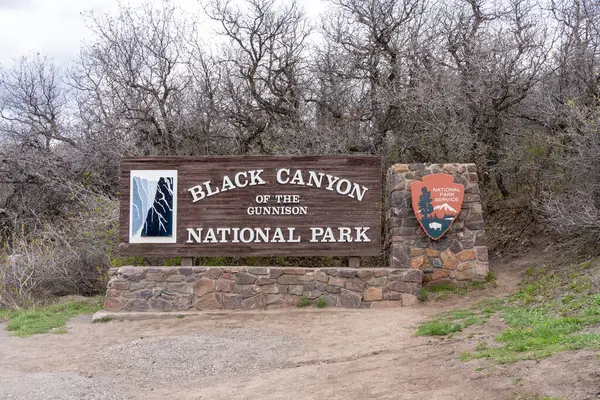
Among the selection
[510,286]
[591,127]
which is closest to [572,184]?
[591,127]

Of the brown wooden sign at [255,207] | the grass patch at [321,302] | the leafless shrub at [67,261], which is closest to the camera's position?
the grass patch at [321,302]

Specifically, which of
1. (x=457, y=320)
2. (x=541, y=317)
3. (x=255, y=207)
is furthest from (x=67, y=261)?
(x=541, y=317)

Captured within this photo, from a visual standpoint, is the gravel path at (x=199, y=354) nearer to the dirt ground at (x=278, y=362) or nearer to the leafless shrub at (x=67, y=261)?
the dirt ground at (x=278, y=362)

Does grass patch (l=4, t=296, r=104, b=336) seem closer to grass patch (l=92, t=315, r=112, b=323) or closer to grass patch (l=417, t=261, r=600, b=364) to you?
grass patch (l=92, t=315, r=112, b=323)

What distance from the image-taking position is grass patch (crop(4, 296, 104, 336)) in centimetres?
1043

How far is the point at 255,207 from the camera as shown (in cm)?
1156

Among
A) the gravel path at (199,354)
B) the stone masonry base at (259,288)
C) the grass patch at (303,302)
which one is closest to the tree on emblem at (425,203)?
the stone masonry base at (259,288)

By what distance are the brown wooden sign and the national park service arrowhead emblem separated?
0.74 meters

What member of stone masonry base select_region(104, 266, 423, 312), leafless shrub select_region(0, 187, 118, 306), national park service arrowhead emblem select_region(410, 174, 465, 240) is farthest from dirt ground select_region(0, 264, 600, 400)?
leafless shrub select_region(0, 187, 118, 306)

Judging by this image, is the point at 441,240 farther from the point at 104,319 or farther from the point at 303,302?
the point at 104,319

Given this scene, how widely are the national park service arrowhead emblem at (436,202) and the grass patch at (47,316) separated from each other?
6.29 m

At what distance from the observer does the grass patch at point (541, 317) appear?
19.9 feet

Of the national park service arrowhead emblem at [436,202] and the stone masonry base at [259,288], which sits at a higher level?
the national park service arrowhead emblem at [436,202]

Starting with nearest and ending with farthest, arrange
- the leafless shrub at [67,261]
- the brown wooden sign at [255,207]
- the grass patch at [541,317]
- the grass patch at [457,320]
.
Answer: the grass patch at [541,317] → the grass patch at [457,320] → the brown wooden sign at [255,207] → the leafless shrub at [67,261]
